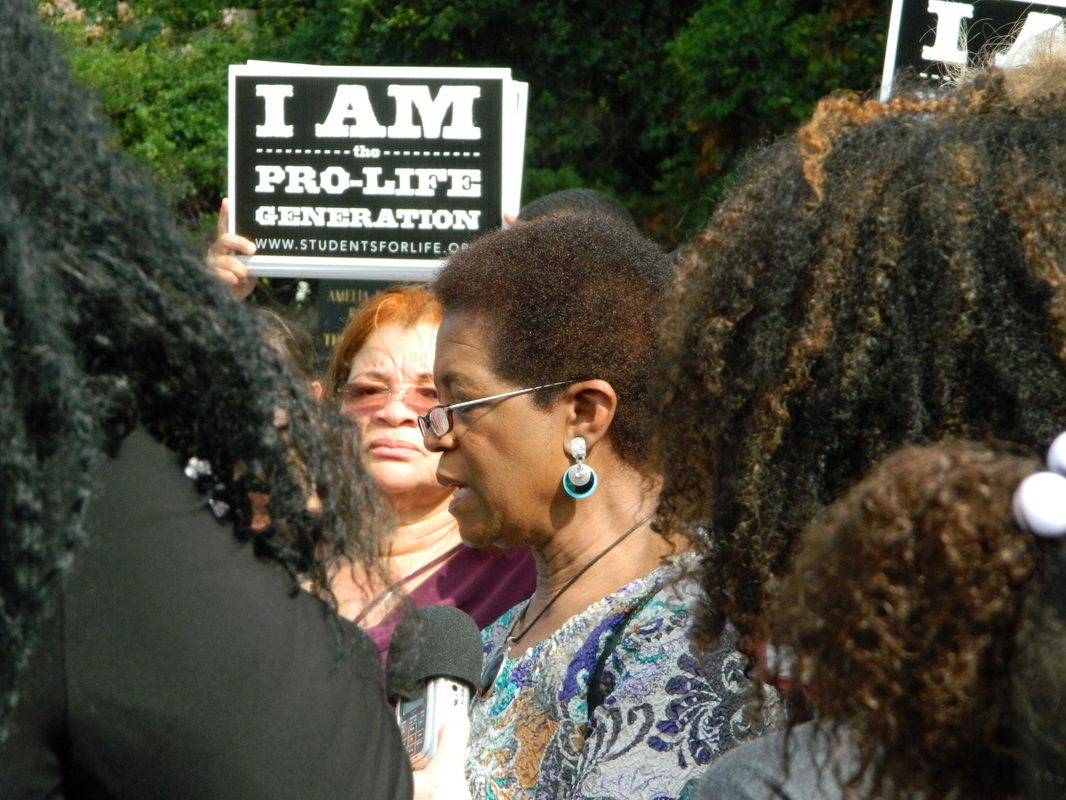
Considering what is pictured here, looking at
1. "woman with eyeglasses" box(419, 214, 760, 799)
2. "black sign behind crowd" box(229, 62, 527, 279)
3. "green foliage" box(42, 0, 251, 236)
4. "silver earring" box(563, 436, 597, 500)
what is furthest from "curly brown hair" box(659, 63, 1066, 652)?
"green foliage" box(42, 0, 251, 236)

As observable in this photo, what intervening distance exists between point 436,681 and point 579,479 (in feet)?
2.45

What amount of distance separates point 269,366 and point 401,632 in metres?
0.40

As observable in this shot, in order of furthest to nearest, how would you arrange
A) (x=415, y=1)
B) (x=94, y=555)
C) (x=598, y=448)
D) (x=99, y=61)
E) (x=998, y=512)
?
(x=415, y=1) → (x=99, y=61) → (x=598, y=448) → (x=94, y=555) → (x=998, y=512)

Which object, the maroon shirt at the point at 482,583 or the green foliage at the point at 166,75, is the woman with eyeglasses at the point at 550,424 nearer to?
the maroon shirt at the point at 482,583

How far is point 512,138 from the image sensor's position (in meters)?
4.54

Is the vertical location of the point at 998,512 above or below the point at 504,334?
above

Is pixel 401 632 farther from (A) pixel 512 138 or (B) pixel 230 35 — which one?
(B) pixel 230 35

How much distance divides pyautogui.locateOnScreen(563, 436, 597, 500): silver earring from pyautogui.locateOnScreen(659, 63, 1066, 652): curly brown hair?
1062 millimetres

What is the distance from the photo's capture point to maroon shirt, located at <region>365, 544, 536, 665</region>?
3.54 m

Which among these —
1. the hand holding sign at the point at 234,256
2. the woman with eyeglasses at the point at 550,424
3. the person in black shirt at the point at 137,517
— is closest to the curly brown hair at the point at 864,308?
the person in black shirt at the point at 137,517

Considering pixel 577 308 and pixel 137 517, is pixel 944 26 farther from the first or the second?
pixel 137 517

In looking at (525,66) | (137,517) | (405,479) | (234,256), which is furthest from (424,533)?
(525,66)

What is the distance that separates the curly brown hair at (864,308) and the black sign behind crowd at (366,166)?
2849mm

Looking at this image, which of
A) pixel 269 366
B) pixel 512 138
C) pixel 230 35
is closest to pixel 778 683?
pixel 269 366
